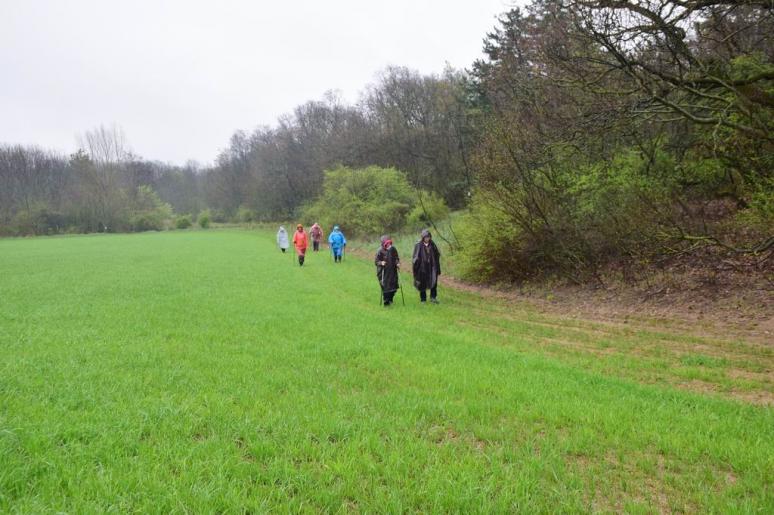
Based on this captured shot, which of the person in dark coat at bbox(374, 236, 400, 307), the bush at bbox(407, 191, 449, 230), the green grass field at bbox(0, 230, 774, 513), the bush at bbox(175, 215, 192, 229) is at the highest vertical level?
the bush at bbox(175, 215, 192, 229)

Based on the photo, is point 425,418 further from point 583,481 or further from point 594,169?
point 594,169

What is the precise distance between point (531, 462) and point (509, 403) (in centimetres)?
131

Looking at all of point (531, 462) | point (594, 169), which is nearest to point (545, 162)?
point (594, 169)

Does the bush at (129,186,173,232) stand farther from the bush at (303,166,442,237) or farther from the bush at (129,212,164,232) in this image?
the bush at (303,166,442,237)

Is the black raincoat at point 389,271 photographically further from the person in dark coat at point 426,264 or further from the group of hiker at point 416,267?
the person in dark coat at point 426,264

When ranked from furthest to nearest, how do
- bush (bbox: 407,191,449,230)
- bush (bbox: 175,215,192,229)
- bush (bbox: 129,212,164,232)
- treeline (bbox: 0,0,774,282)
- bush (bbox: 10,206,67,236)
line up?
1. bush (bbox: 175,215,192,229)
2. bush (bbox: 129,212,164,232)
3. bush (bbox: 10,206,67,236)
4. bush (bbox: 407,191,449,230)
5. treeline (bbox: 0,0,774,282)

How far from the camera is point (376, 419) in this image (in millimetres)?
4637

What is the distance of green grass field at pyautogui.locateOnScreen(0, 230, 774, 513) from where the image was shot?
11.0 ft

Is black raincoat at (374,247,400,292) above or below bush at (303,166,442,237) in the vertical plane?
below

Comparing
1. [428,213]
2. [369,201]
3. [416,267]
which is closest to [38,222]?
[369,201]

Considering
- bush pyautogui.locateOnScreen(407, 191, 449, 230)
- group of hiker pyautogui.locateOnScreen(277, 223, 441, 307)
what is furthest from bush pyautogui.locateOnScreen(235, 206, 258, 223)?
group of hiker pyautogui.locateOnScreen(277, 223, 441, 307)

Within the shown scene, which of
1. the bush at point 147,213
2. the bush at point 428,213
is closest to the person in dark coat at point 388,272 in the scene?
the bush at point 428,213

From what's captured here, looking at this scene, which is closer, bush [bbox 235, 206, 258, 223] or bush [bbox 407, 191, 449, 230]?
bush [bbox 407, 191, 449, 230]

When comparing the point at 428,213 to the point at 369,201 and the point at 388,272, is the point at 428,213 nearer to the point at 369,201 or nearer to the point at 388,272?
the point at 369,201
